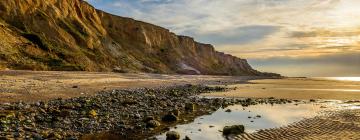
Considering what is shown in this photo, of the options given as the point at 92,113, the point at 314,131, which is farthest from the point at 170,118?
the point at 314,131

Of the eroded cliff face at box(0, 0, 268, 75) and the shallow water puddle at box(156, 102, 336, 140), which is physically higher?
the eroded cliff face at box(0, 0, 268, 75)

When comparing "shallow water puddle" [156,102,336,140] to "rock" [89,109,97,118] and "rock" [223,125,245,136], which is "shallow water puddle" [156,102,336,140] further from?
"rock" [89,109,97,118]

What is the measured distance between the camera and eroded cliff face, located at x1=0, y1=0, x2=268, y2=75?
7062 centimetres

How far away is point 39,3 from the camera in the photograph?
9762 cm

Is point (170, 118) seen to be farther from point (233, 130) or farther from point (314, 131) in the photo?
point (314, 131)

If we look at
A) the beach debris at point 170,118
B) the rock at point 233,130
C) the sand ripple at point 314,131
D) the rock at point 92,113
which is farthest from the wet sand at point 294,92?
the rock at point 233,130

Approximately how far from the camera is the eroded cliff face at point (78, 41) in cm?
7062

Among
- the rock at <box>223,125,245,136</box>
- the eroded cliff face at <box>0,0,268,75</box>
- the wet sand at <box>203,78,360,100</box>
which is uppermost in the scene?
the eroded cliff face at <box>0,0,268,75</box>

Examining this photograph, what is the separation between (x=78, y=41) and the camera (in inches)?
3925

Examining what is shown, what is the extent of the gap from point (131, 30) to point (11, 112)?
129 metres

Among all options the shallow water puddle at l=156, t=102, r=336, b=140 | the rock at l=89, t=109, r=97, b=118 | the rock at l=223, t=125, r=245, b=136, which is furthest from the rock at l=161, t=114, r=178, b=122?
the rock at l=223, t=125, r=245, b=136

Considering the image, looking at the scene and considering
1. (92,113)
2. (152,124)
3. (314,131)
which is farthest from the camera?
(92,113)

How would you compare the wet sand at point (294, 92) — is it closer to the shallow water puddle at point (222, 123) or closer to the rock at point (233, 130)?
the shallow water puddle at point (222, 123)

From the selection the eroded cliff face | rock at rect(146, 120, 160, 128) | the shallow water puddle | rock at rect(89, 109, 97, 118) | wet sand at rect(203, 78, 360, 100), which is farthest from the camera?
the eroded cliff face
